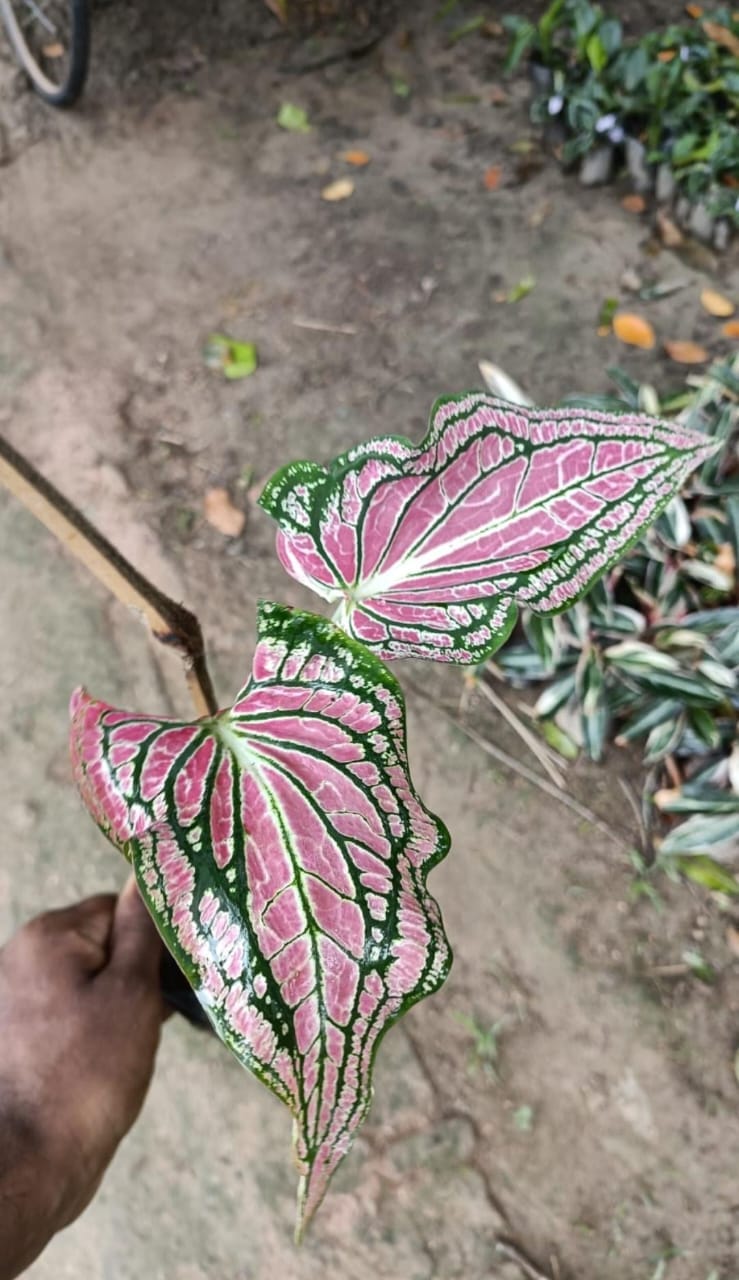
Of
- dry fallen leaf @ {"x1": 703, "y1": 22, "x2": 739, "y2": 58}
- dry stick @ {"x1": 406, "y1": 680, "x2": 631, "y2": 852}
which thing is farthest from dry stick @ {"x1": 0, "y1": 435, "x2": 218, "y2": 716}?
dry fallen leaf @ {"x1": 703, "y1": 22, "x2": 739, "y2": 58}

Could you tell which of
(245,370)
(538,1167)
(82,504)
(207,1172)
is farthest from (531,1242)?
(245,370)

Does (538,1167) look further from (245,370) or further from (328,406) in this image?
(245,370)

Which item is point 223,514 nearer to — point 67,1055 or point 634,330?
point 634,330

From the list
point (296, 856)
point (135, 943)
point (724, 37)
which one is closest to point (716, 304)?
point (724, 37)

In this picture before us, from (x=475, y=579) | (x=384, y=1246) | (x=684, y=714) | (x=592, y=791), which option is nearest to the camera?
(x=475, y=579)

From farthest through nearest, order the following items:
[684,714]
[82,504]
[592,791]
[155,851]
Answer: [82,504], [592,791], [684,714], [155,851]

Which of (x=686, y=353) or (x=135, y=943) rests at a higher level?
(x=135, y=943)
